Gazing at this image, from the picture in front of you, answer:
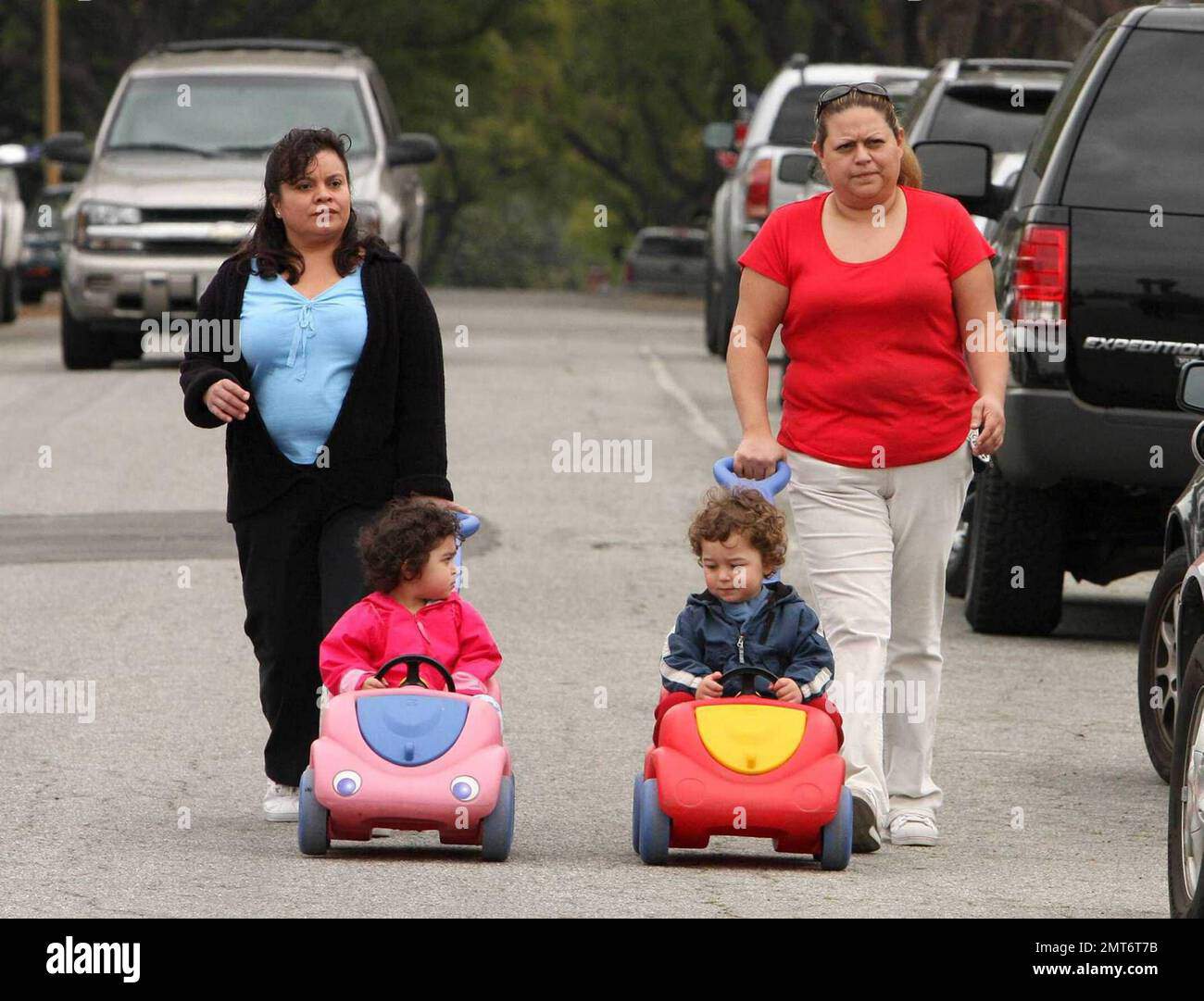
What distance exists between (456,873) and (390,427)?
1178 mm

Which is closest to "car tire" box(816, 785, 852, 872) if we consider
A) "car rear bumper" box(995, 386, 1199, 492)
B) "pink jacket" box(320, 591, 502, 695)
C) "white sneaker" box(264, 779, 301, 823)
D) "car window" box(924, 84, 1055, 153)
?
"pink jacket" box(320, 591, 502, 695)

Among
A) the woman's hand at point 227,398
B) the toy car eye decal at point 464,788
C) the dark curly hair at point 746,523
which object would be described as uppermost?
the woman's hand at point 227,398

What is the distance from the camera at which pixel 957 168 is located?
411 inches

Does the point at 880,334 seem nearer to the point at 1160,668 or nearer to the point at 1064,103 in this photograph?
the point at 1160,668

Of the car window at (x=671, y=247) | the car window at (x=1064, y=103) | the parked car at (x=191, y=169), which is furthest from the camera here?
the car window at (x=671, y=247)

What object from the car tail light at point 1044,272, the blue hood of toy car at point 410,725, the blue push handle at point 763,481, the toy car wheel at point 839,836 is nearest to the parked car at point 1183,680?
the toy car wheel at point 839,836

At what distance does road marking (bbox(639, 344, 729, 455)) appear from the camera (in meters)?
16.4

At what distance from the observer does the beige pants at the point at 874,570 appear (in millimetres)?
6750

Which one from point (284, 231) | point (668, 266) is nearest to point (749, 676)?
point (284, 231)

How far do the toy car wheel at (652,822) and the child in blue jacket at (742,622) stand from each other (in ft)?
0.49

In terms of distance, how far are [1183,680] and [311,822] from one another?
2011mm

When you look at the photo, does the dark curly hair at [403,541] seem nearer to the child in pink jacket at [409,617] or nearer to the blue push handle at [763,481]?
the child in pink jacket at [409,617]

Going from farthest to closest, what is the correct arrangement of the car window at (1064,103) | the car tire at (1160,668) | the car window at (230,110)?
the car window at (230,110), the car window at (1064,103), the car tire at (1160,668)

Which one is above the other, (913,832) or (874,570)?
(874,570)
